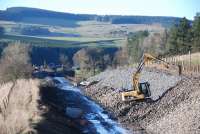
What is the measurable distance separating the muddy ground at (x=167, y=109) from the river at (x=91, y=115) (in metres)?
1.29

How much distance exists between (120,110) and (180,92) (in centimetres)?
814

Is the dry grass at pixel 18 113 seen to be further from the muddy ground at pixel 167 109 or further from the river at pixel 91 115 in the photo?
the muddy ground at pixel 167 109

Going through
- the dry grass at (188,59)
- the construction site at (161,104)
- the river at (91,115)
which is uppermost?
the dry grass at (188,59)

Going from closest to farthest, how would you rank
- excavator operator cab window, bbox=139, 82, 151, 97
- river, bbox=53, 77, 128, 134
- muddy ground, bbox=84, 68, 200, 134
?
Result: muddy ground, bbox=84, 68, 200, 134 < river, bbox=53, 77, 128, 134 < excavator operator cab window, bbox=139, 82, 151, 97

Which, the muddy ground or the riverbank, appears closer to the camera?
the riverbank

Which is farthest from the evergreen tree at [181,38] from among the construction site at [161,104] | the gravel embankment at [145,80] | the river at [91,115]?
→ the river at [91,115]

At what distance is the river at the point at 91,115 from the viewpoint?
56.0 m

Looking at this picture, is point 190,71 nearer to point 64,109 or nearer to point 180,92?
point 180,92

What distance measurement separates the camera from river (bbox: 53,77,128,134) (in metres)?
56.0

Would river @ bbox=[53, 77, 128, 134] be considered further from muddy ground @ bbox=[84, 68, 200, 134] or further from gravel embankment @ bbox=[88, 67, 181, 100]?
gravel embankment @ bbox=[88, 67, 181, 100]

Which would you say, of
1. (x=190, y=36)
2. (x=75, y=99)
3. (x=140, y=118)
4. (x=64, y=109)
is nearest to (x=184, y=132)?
(x=140, y=118)

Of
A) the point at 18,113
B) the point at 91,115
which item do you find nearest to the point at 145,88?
the point at 91,115

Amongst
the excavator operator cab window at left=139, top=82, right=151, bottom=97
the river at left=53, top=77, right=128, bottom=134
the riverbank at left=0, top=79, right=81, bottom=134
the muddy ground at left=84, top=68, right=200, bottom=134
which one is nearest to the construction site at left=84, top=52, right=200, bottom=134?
the muddy ground at left=84, top=68, right=200, bottom=134

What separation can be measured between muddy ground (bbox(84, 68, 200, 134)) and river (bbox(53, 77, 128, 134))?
129 centimetres
